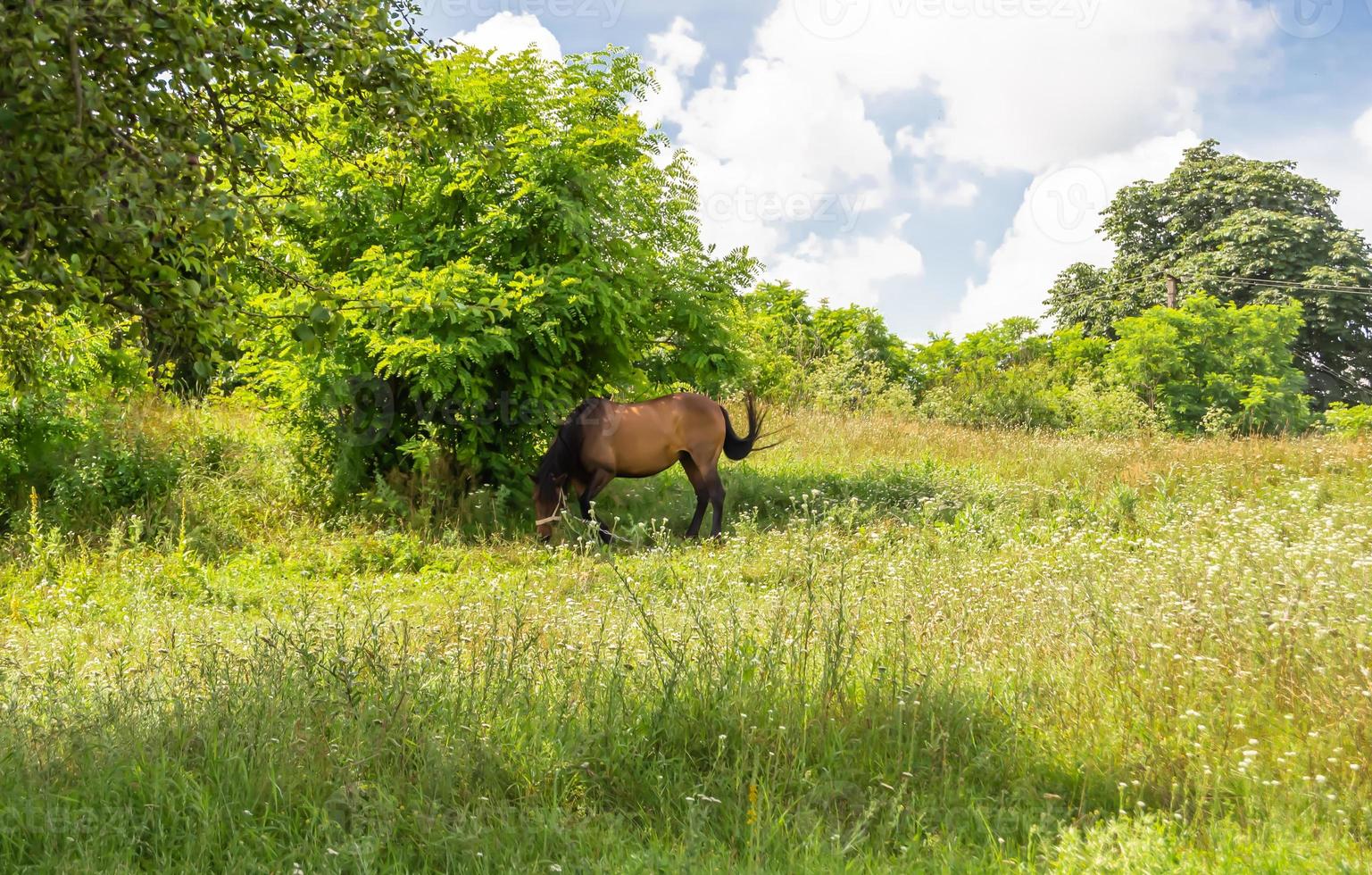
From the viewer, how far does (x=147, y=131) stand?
14.3ft

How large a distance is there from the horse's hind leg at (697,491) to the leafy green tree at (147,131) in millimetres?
6310

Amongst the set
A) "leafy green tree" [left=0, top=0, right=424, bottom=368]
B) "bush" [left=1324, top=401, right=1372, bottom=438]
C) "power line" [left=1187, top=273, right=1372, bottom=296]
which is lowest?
"leafy green tree" [left=0, top=0, right=424, bottom=368]

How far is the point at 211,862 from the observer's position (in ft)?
10.5

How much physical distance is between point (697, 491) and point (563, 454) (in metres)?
1.80

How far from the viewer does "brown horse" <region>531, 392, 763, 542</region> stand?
10.1 m

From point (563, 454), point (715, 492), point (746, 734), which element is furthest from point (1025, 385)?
point (746, 734)

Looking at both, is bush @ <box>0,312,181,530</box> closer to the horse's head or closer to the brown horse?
the horse's head

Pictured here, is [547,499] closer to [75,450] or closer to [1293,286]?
[75,450]

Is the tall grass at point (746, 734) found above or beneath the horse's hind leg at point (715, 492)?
beneath

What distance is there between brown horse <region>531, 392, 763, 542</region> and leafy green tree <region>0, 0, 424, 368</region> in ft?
17.0

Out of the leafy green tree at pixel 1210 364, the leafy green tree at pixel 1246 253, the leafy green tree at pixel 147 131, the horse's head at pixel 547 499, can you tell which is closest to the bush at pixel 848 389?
the leafy green tree at pixel 1210 364

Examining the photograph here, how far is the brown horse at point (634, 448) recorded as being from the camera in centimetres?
1009

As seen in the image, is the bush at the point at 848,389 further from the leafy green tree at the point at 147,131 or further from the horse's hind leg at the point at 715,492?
the leafy green tree at the point at 147,131

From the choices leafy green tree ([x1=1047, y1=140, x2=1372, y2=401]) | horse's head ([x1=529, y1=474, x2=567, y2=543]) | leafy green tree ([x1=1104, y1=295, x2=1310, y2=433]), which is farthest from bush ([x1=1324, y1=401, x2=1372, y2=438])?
horse's head ([x1=529, y1=474, x2=567, y2=543])
